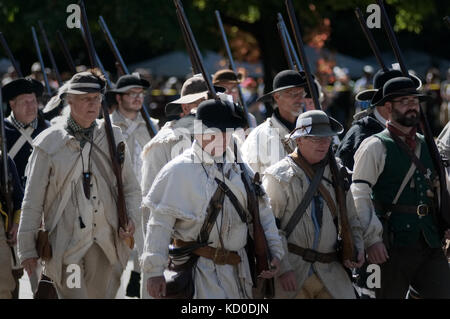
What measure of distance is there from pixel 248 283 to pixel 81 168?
59.3 inches

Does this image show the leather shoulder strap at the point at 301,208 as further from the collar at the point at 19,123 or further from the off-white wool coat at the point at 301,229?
the collar at the point at 19,123

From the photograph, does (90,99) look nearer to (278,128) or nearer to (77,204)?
(77,204)

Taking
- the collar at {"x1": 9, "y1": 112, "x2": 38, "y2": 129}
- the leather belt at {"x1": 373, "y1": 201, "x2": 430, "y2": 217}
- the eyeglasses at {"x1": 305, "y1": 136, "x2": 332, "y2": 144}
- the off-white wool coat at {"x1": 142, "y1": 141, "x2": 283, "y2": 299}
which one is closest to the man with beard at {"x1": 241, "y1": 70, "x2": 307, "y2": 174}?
the leather belt at {"x1": 373, "y1": 201, "x2": 430, "y2": 217}

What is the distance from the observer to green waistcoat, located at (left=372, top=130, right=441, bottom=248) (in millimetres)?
6531

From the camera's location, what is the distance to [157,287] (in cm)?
530

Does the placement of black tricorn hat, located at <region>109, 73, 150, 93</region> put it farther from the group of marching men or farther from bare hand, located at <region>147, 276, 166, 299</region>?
bare hand, located at <region>147, 276, 166, 299</region>

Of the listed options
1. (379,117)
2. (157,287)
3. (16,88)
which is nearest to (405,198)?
(379,117)

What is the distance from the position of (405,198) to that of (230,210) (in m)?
1.62

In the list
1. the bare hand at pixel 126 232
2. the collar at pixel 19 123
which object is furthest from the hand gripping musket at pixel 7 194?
the collar at pixel 19 123

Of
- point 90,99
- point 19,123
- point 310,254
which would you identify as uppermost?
point 90,99

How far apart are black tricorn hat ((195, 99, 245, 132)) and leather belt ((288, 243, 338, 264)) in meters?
0.95

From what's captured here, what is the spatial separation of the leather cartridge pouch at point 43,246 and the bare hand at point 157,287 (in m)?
1.14

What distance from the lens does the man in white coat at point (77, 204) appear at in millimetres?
6188
